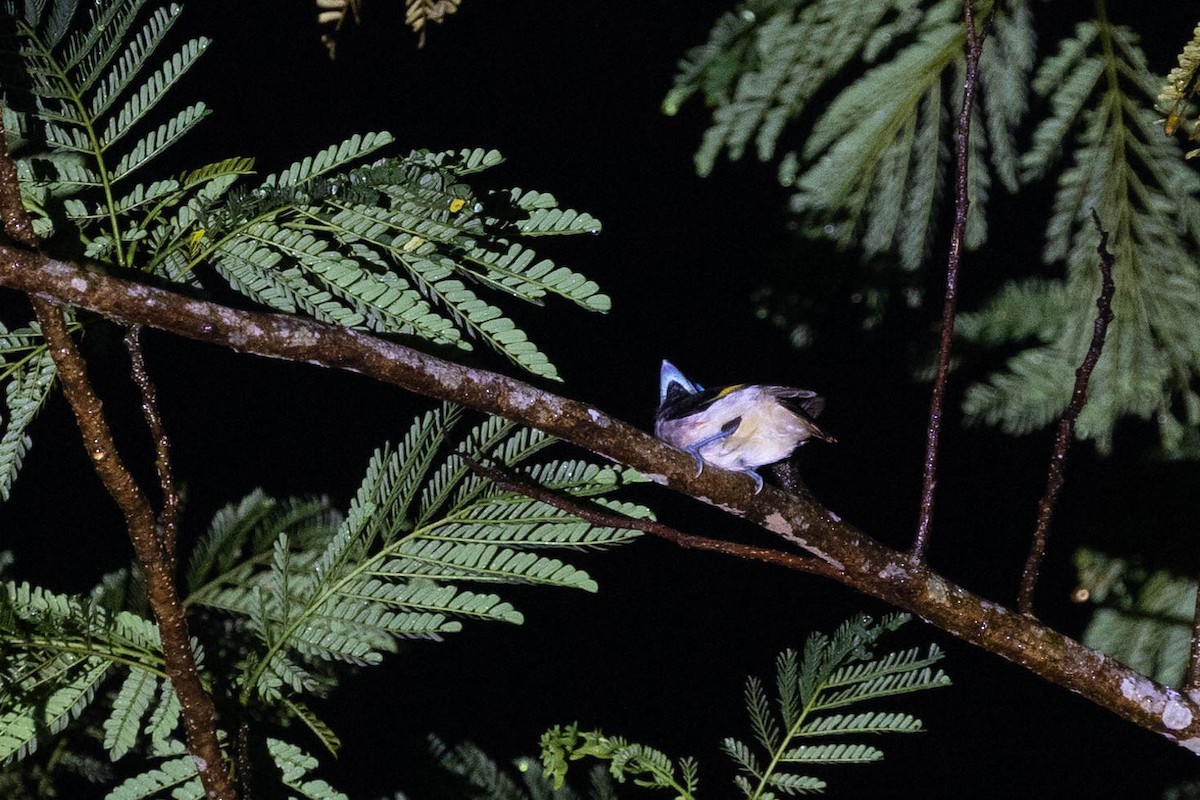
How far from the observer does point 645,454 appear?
1.38 meters

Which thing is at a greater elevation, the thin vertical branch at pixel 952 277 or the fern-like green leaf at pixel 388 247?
the fern-like green leaf at pixel 388 247

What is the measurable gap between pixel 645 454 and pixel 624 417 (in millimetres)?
3200

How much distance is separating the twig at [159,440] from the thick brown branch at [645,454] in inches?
2.3

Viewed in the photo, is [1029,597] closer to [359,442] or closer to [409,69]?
[359,442]

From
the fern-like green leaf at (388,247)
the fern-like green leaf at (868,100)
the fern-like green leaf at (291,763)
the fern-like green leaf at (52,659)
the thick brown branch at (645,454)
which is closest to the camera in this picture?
the thick brown branch at (645,454)

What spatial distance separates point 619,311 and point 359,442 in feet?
5.12

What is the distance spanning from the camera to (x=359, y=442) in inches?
156

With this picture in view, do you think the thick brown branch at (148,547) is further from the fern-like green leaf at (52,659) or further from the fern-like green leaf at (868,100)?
the fern-like green leaf at (868,100)

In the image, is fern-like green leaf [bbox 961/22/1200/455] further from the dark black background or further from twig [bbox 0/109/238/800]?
twig [bbox 0/109/238/800]

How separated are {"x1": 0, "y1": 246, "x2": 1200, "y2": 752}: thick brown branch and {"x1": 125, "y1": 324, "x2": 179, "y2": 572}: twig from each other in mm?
58

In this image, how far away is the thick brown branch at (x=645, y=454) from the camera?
1.10 m

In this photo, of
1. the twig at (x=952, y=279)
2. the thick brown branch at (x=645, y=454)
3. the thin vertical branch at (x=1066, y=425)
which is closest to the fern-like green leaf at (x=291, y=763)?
the thick brown branch at (x=645, y=454)

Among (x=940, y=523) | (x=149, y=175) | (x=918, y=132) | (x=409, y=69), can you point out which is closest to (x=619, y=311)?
(x=409, y=69)

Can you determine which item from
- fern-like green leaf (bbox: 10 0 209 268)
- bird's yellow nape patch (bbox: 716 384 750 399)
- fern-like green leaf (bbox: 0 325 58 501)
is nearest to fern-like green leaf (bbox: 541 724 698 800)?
bird's yellow nape patch (bbox: 716 384 750 399)
